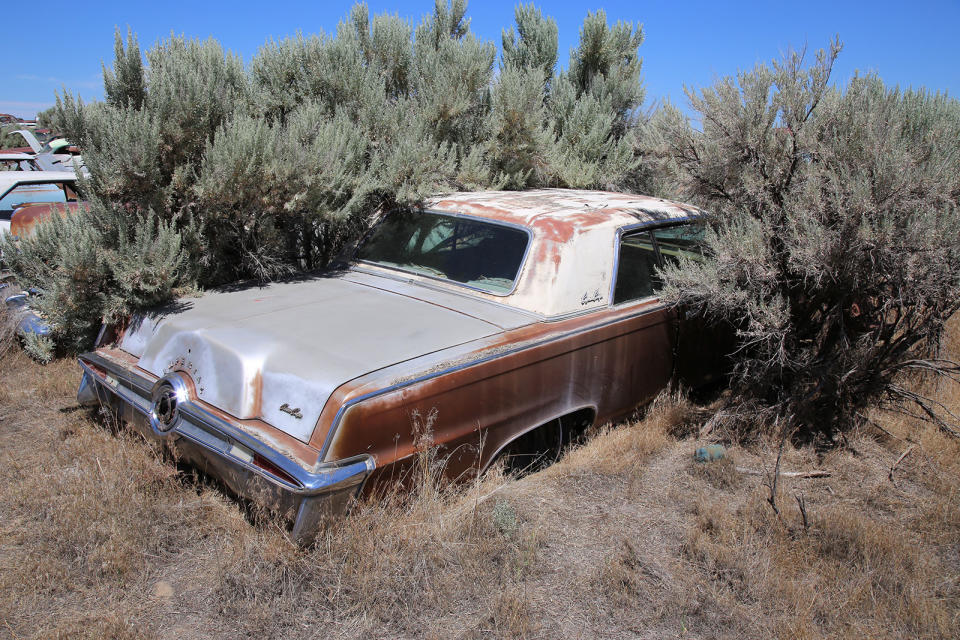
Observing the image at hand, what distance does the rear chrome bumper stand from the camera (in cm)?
231

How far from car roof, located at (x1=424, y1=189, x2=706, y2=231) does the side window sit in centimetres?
12

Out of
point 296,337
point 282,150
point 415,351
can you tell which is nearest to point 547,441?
point 415,351

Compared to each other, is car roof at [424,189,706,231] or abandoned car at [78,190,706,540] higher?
car roof at [424,189,706,231]

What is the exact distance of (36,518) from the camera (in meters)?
2.83

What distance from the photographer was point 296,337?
2.86 metres

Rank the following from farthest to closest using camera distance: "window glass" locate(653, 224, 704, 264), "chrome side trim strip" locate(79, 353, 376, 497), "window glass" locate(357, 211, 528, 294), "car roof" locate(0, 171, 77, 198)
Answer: "car roof" locate(0, 171, 77, 198) < "window glass" locate(653, 224, 704, 264) < "window glass" locate(357, 211, 528, 294) < "chrome side trim strip" locate(79, 353, 376, 497)

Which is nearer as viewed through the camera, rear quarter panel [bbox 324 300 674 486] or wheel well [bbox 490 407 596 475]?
rear quarter panel [bbox 324 300 674 486]

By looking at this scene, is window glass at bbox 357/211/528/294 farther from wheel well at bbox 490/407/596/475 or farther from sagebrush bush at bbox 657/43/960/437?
sagebrush bush at bbox 657/43/960/437

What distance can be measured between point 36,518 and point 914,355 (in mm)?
5131

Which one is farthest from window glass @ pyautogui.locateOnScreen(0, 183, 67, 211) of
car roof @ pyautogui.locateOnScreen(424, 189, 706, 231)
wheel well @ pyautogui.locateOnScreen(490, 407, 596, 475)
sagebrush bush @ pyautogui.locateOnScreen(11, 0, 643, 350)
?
wheel well @ pyautogui.locateOnScreen(490, 407, 596, 475)

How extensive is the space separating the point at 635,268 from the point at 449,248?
3.79 feet

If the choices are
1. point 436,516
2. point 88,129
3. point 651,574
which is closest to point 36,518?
point 436,516

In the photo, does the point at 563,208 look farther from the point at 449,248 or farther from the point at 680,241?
the point at 680,241

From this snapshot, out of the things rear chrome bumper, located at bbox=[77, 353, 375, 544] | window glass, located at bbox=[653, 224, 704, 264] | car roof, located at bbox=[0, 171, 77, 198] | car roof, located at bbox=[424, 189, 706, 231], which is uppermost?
car roof, located at bbox=[424, 189, 706, 231]
